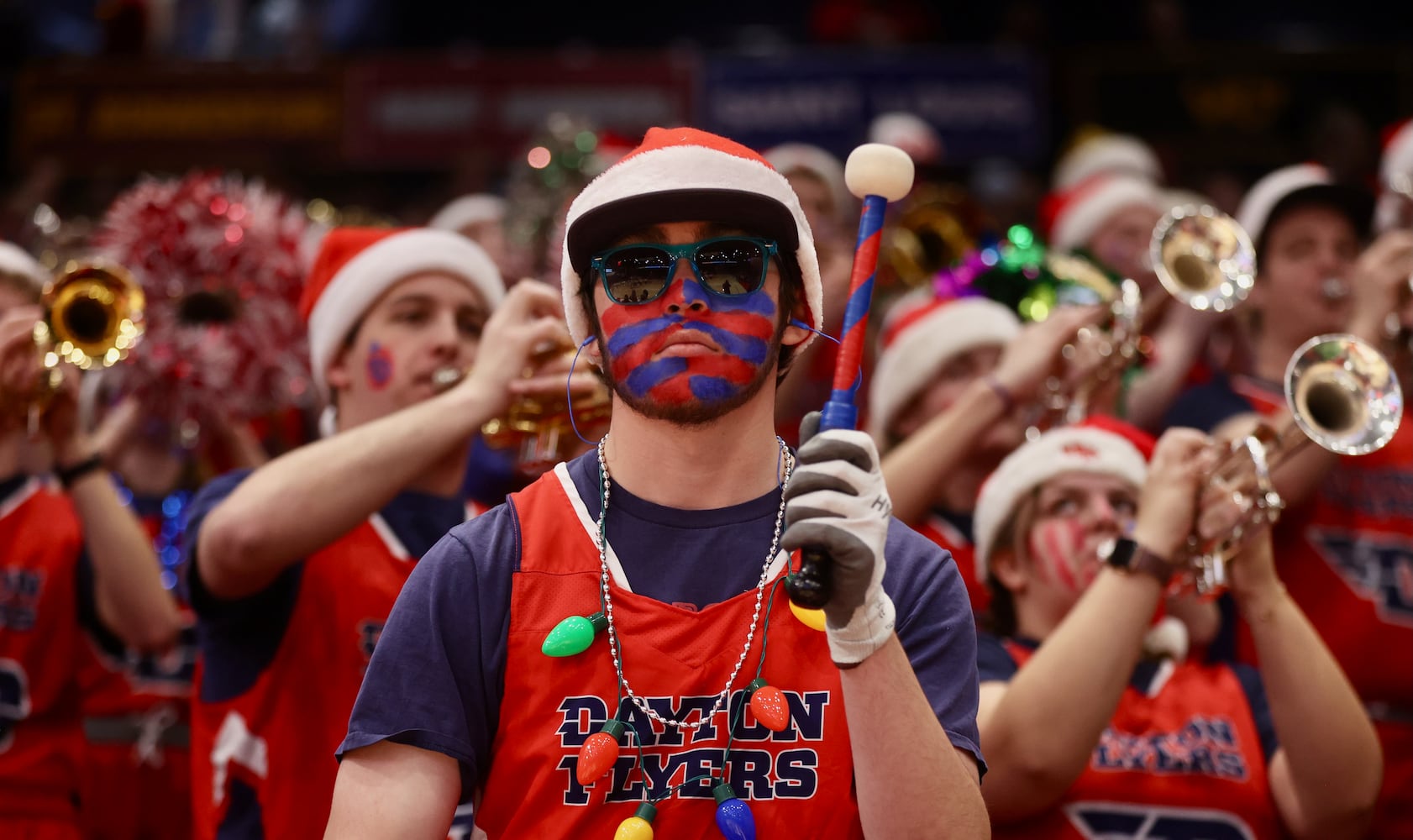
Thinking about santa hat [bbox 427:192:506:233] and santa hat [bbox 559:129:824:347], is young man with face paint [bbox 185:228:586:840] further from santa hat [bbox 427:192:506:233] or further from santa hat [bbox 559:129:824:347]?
santa hat [bbox 427:192:506:233]

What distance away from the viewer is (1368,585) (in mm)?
4473

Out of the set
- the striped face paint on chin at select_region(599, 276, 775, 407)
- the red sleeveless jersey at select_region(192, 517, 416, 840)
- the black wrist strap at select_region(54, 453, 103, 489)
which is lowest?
the red sleeveless jersey at select_region(192, 517, 416, 840)

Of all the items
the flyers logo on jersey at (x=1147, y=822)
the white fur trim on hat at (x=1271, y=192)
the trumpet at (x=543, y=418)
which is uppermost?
the white fur trim on hat at (x=1271, y=192)

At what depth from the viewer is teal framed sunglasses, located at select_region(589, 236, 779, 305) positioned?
2.37 metres

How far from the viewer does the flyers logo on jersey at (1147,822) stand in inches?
131

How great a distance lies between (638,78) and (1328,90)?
15.2ft

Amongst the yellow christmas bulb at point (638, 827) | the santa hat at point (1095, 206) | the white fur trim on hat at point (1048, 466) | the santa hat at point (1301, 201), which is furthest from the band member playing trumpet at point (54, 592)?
the santa hat at point (1095, 206)

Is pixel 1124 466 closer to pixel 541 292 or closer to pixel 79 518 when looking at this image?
pixel 541 292

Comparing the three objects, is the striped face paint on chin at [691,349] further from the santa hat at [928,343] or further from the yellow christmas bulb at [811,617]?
the santa hat at [928,343]

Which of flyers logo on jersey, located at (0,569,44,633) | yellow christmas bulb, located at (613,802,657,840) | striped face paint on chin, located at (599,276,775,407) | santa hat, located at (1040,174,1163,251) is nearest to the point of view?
yellow christmas bulb, located at (613,802,657,840)

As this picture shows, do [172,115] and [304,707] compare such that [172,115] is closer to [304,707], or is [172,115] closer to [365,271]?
[365,271]

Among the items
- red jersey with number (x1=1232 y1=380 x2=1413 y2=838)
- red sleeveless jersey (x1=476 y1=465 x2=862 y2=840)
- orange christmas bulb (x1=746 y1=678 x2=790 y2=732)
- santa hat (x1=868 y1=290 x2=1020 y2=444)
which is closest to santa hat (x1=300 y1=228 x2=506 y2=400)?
santa hat (x1=868 y1=290 x2=1020 y2=444)

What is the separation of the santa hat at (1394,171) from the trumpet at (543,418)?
124 inches

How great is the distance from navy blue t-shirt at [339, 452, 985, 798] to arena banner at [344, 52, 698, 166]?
814cm
